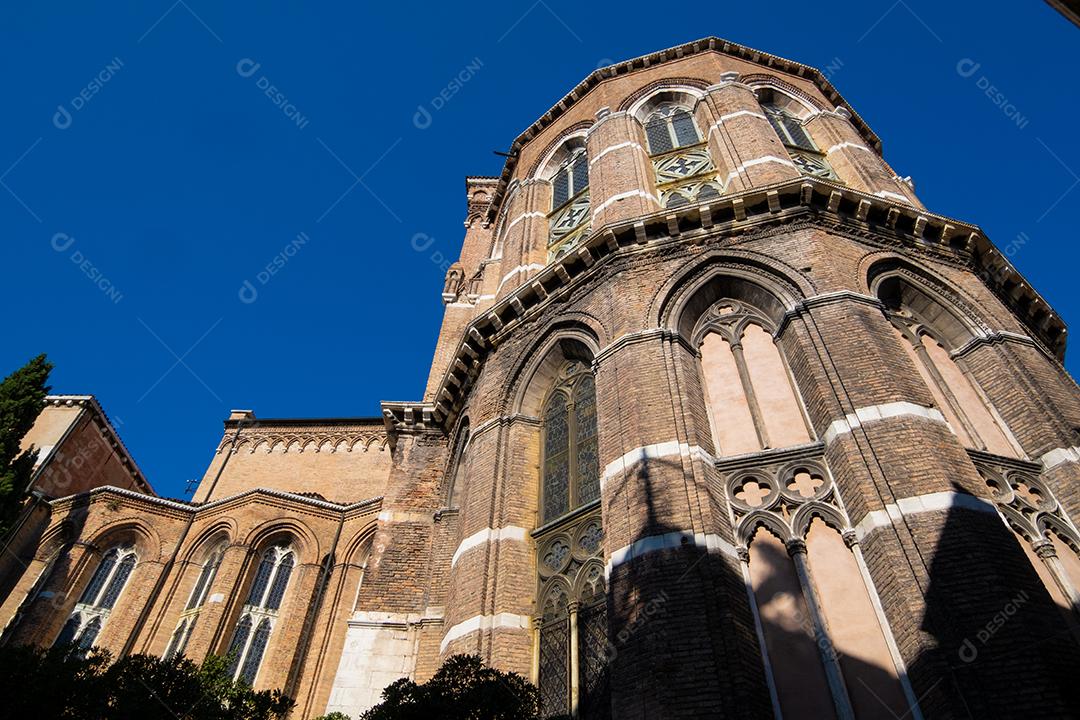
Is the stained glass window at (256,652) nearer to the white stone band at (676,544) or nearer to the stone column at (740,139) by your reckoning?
the white stone band at (676,544)

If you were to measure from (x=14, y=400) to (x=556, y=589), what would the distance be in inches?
681

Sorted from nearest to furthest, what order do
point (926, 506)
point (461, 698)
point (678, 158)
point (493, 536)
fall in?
point (461, 698) → point (926, 506) → point (493, 536) → point (678, 158)

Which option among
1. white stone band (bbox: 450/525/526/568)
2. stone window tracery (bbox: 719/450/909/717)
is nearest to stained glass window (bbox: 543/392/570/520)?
white stone band (bbox: 450/525/526/568)

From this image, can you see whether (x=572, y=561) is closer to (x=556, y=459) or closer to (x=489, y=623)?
(x=489, y=623)

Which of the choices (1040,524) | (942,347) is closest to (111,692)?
(1040,524)

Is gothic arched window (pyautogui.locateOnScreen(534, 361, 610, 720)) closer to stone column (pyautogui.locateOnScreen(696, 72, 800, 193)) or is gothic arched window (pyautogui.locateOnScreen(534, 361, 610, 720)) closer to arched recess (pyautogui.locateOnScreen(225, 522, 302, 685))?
stone column (pyautogui.locateOnScreen(696, 72, 800, 193))

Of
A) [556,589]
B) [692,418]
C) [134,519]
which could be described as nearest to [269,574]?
[134,519]

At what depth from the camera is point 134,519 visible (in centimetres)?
2133

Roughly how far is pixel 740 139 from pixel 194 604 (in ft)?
61.4

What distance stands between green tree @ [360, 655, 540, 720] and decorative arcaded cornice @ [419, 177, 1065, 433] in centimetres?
825

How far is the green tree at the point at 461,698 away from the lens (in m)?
7.04

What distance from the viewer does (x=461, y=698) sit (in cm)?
712

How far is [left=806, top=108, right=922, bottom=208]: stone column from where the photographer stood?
15.4m

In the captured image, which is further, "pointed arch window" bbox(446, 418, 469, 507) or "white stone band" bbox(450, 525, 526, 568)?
"pointed arch window" bbox(446, 418, 469, 507)
